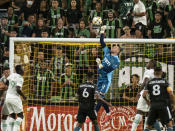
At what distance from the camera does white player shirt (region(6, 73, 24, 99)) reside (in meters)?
11.9

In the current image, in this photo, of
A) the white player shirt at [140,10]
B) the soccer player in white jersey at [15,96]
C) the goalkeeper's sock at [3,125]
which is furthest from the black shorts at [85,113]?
the white player shirt at [140,10]

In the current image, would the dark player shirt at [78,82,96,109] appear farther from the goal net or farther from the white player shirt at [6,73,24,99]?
the goal net

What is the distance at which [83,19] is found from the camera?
16.7 meters

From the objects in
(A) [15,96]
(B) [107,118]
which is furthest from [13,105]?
(B) [107,118]

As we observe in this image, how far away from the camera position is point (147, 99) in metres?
12.1

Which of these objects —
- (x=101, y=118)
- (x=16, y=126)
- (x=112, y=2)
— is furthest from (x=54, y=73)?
(x=112, y=2)

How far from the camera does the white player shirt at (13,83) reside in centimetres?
1188

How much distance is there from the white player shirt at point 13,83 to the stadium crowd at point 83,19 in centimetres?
301

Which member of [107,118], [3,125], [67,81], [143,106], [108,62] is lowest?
[107,118]

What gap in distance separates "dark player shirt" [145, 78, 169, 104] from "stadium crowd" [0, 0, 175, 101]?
4282 millimetres

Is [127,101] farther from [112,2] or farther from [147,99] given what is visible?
[112,2]

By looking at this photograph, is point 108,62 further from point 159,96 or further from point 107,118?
point 159,96

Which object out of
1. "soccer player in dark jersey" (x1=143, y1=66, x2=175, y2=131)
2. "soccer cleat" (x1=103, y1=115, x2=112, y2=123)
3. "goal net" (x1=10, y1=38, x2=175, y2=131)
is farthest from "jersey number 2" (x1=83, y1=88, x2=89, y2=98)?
"soccer cleat" (x1=103, y1=115, x2=112, y2=123)

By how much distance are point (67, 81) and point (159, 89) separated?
12.8ft
